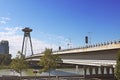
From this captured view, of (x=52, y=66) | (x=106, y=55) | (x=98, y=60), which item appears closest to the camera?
(x=106, y=55)

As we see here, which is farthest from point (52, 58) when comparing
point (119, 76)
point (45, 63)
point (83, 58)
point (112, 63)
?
point (119, 76)

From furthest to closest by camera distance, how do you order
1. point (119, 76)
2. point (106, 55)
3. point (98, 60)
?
1. point (98, 60)
2. point (106, 55)
3. point (119, 76)

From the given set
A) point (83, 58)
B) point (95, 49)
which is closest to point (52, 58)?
point (83, 58)

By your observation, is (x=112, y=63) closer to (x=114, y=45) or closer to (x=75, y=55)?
(x=114, y=45)

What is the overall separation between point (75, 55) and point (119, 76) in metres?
51.3

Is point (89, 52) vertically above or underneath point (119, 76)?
above

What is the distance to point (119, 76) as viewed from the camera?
148 feet

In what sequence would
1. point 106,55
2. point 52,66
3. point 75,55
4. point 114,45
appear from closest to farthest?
point 114,45
point 106,55
point 52,66
point 75,55

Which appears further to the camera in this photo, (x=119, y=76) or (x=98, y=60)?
(x=98, y=60)

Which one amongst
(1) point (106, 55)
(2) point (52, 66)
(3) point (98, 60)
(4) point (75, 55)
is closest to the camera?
(1) point (106, 55)

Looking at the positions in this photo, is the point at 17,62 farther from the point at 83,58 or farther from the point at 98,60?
the point at 98,60

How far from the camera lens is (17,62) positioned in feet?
290

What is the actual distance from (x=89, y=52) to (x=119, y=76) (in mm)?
34166

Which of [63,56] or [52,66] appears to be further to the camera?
[63,56]
